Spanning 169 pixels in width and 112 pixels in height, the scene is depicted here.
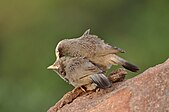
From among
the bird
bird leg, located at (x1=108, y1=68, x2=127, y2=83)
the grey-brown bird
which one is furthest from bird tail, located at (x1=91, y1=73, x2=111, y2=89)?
the grey-brown bird

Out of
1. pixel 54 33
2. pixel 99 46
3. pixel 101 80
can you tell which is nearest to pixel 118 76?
pixel 101 80

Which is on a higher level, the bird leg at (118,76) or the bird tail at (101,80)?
the bird tail at (101,80)

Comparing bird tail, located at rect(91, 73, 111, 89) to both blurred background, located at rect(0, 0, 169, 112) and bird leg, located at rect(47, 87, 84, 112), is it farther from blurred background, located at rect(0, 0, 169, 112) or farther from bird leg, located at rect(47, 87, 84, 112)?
blurred background, located at rect(0, 0, 169, 112)

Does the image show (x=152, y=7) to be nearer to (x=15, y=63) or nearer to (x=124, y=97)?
(x=15, y=63)

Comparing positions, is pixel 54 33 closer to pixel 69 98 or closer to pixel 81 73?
pixel 69 98

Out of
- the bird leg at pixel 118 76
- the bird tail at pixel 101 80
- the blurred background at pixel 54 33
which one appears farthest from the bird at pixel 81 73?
the blurred background at pixel 54 33

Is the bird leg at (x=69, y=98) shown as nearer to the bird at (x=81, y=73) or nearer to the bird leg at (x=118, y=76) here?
the bird at (x=81, y=73)
